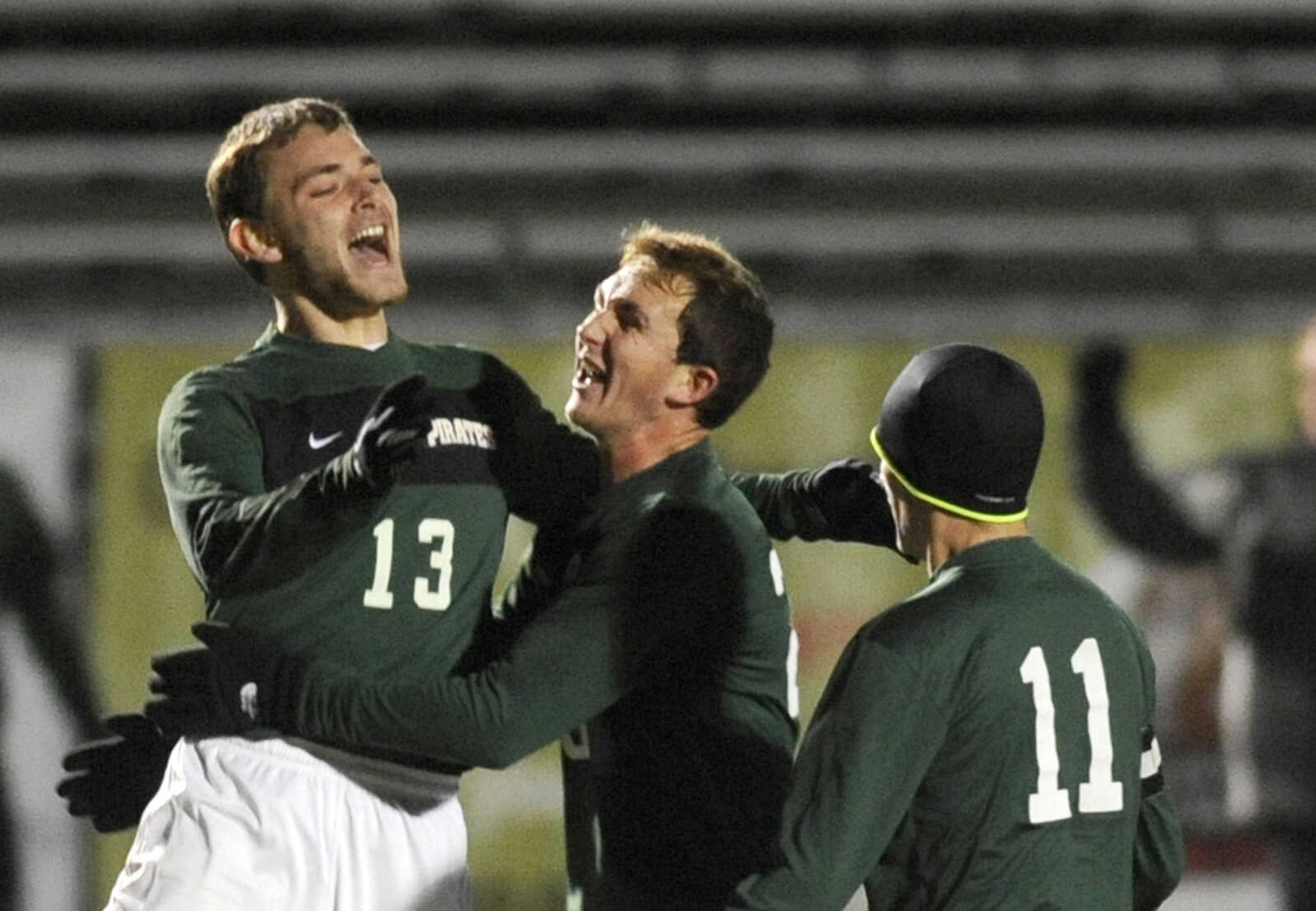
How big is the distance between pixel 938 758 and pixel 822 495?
34.1 inches

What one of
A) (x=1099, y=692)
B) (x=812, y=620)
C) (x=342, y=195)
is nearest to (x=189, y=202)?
(x=812, y=620)

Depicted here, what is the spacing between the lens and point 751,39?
8516 mm

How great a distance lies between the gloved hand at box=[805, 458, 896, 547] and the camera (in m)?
3.44

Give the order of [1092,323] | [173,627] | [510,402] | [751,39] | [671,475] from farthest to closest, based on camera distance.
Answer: [751,39] → [1092,323] → [173,627] → [510,402] → [671,475]

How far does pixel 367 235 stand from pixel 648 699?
0.74 metres

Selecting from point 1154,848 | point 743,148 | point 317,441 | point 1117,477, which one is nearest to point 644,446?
point 317,441

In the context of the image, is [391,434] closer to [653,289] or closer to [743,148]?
[653,289]

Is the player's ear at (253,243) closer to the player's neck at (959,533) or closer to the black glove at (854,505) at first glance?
the black glove at (854,505)

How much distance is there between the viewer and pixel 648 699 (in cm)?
305

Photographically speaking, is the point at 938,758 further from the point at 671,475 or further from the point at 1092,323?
the point at 1092,323

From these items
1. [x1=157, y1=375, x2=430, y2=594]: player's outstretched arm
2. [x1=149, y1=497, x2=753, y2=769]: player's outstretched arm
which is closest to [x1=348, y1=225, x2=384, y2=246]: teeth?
[x1=157, y1=375, x2=430, y2=594]: player's outstretched arm

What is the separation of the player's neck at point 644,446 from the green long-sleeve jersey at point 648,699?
0.02 meters

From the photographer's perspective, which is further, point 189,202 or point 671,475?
point 189,202

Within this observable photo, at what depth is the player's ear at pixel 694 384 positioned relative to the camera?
10.3 ft
